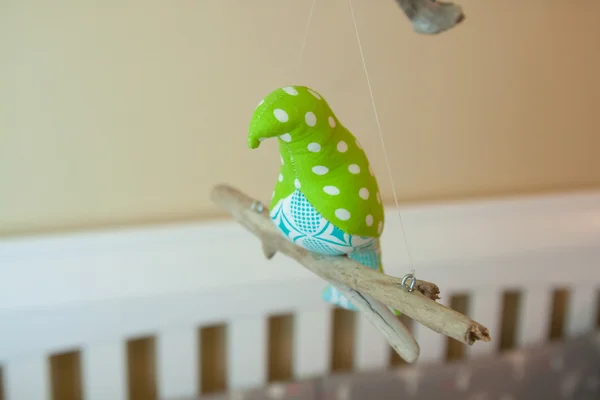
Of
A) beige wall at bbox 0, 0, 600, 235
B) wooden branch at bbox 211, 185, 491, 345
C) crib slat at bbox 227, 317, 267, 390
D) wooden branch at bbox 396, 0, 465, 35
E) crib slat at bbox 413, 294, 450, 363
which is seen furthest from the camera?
crib slat at bbox 413, 294, 450, 363

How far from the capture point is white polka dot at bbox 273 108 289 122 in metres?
0.42

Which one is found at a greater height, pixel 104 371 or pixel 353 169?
pixel 353 169

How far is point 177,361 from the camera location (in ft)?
3.16

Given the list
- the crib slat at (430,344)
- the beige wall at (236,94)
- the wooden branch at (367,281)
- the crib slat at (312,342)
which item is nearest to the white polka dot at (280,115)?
the wooden branch at (367,281)

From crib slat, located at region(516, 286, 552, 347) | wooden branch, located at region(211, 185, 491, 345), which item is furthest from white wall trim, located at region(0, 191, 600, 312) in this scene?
wooden branch, located at region(211, 185, 491, 345)

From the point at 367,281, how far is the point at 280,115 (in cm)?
14

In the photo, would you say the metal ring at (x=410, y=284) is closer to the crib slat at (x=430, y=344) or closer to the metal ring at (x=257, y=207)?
the metal ring at (x=257, y=207)

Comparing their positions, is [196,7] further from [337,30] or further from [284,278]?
[284,278]

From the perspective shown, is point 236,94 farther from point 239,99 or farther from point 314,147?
point 314,147

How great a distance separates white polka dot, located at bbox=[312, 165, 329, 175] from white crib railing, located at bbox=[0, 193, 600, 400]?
0.51m

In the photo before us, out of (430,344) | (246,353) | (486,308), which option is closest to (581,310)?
(486,308)

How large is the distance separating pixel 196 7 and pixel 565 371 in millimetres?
968

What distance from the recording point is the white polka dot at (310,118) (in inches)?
17.1

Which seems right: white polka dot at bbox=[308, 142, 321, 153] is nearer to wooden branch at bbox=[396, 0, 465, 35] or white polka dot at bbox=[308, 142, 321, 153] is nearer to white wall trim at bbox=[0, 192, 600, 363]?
wooden branch at bbox=[396, 0, 465, 35]
